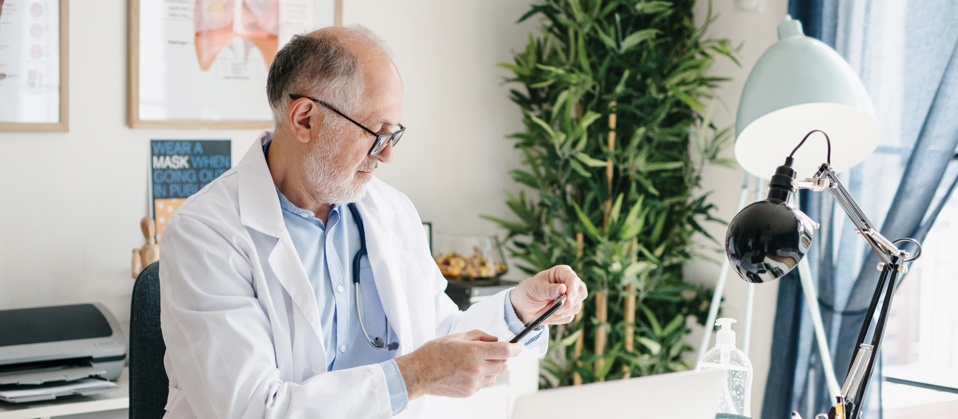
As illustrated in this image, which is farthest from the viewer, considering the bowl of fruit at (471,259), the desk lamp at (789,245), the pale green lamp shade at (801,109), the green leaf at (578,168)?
the green leaf at (578,168)

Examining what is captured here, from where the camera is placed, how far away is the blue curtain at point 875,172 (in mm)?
1951

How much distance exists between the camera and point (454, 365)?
1.18 meters

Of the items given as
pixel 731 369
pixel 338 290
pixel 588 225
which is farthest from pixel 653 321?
pixel 338 290

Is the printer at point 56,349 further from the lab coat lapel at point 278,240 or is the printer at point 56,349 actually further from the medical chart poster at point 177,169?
the lab coat lapel at point 278,240

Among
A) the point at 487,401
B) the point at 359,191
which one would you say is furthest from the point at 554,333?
the point at 359,191

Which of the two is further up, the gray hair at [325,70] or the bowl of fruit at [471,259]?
the gray hair at [325,70]

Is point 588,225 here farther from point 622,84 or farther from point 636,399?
point 636,399

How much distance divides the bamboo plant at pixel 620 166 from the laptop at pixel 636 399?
1405mm

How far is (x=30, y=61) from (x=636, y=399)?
1855 mm

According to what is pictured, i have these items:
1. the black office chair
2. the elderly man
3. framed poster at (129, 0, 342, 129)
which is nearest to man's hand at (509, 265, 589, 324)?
the elderly man

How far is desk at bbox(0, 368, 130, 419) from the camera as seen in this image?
1701 millimetres

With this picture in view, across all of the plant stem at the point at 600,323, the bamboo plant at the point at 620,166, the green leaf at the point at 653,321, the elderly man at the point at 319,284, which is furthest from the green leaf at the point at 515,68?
the elderly man at the point at 319,284

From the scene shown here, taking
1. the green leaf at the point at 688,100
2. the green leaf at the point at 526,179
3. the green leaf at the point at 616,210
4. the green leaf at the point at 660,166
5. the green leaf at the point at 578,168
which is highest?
the green leaf at the point at 688,100

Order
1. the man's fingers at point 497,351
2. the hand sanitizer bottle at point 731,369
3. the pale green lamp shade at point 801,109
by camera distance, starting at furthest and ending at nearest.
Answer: the pale green lamp shade at point 801,109, the hand sanitizer bottle at point 731,369, the man's fingers at point 497,351
